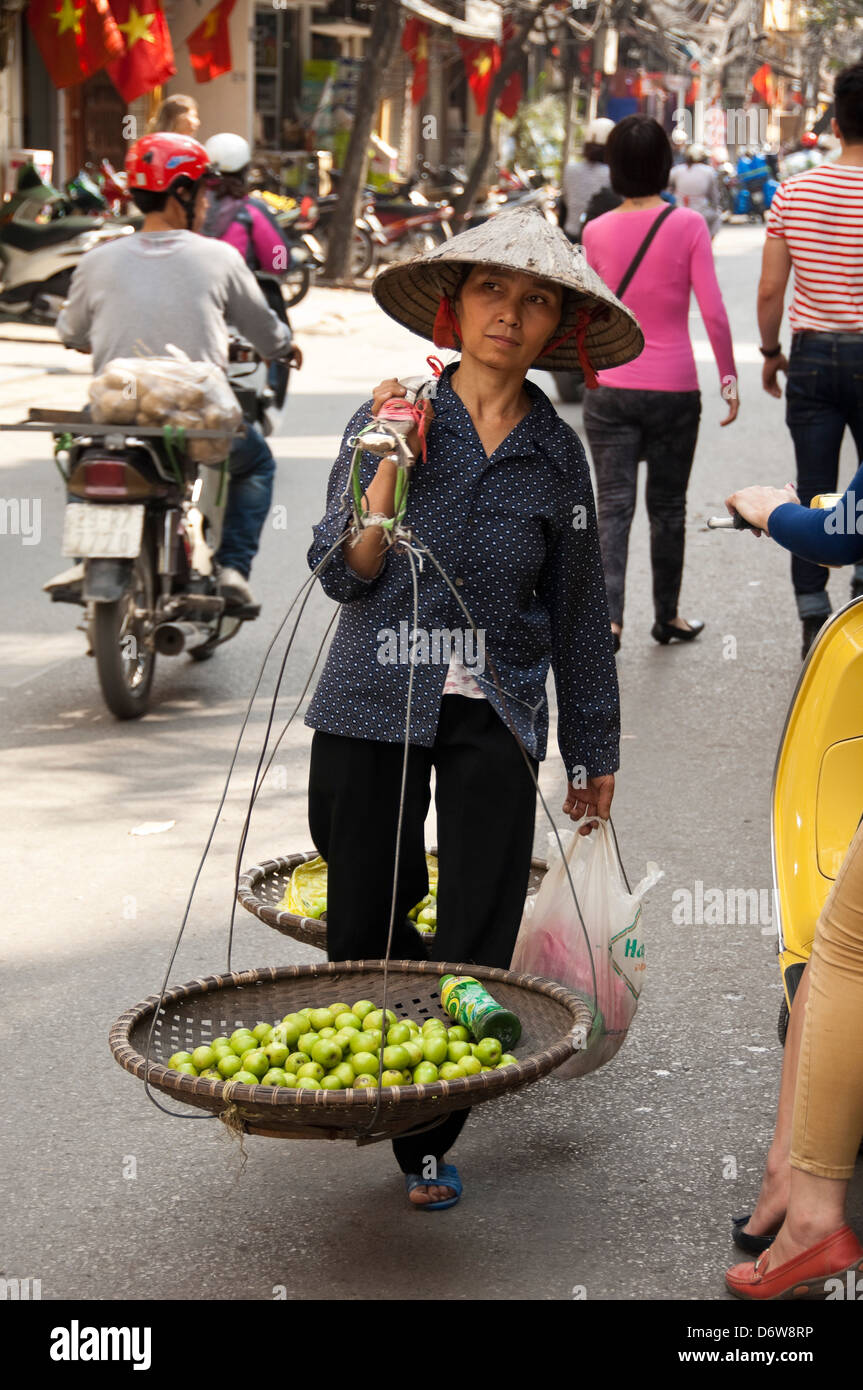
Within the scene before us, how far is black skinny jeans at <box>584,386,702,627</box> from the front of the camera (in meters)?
6.63

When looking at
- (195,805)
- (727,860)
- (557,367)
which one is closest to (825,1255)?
(557,367)

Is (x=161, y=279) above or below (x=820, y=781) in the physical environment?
above

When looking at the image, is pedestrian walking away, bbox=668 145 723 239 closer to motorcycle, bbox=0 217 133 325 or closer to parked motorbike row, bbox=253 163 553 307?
motorcycle, bbox=0 217 133 325

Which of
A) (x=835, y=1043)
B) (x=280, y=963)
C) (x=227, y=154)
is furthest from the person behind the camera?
(x=227, y=154)

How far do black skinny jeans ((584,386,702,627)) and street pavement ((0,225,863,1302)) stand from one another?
51 centimetres

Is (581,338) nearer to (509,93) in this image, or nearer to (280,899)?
(280,899)

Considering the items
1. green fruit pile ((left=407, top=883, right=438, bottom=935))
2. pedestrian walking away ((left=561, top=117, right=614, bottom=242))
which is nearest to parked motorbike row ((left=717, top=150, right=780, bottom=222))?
pedestrian walking away ((left=561, top=117, right=614, bottom=242))

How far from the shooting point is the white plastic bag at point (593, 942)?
3461 mm

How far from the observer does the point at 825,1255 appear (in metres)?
2.71

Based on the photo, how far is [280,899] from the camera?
399 centimetres

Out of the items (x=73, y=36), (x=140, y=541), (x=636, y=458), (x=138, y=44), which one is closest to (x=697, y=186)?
(x=138, y=44)

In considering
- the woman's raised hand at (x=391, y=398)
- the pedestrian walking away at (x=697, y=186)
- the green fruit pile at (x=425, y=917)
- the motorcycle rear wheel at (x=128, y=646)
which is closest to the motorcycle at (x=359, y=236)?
the pedestrian walking away at (x=697, y=186)

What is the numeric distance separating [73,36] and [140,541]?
13.1 meters
